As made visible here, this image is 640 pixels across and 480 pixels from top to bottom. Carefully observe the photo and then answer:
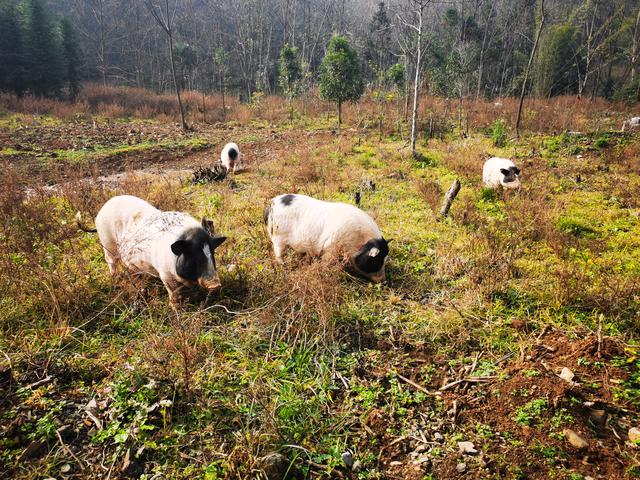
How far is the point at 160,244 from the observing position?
3.98m

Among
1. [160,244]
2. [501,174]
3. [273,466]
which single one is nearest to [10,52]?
[160,244]

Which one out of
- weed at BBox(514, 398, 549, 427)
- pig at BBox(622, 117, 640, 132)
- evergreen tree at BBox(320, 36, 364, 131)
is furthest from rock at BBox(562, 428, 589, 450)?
evergreen tree at BBox(320, 36, 364, 131)

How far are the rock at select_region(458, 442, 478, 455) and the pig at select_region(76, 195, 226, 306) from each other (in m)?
2.61

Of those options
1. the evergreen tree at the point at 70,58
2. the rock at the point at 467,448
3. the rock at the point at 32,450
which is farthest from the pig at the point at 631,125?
the evergreen tree at the point at 70,58

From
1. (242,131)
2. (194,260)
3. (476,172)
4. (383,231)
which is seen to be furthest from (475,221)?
(242,131)

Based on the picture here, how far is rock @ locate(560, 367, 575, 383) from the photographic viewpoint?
2.91 meters

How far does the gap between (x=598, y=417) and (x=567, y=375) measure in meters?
0.41

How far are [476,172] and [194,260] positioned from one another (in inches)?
332

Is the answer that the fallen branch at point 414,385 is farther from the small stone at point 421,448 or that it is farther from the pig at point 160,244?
the pig at point 160,244

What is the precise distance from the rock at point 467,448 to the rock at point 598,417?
933mm

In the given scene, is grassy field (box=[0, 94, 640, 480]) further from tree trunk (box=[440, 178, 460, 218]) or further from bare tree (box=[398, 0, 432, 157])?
bare tree (box=[398, 0, 432, 157])

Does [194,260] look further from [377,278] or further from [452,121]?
[452,121]

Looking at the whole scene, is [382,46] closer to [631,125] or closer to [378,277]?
[631,125]

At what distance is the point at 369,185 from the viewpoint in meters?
8.58
